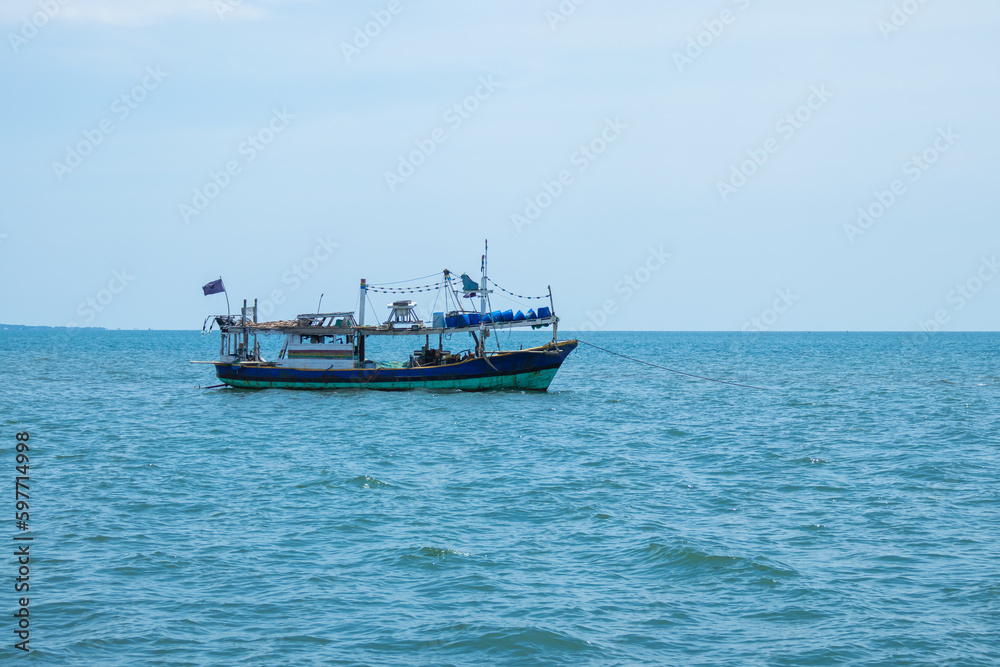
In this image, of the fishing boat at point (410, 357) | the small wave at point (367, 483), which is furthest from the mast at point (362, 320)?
the small wave at point (367, 483)

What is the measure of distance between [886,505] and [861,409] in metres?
24.5

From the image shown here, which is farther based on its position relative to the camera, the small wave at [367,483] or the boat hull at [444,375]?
the boat hull at [444,375]

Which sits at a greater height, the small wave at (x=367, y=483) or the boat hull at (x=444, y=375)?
the boat hull at (x=444, y=375)

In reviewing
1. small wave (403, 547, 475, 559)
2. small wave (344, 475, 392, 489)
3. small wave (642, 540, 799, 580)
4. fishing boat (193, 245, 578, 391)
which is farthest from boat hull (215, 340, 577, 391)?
small wave (642, 540, 799, 580)

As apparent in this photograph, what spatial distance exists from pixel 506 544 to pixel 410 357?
29836 mm

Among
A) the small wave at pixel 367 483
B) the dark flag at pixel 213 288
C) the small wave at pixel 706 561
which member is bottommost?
the small wave at pixel 706 561

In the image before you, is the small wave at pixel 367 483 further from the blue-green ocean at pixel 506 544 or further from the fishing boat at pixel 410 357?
the fishing boat at pixel 410 357

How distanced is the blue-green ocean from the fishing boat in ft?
32.8

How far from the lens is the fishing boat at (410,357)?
44.8 m

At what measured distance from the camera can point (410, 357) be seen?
4622 cm

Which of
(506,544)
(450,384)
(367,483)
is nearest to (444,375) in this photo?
(450,384)

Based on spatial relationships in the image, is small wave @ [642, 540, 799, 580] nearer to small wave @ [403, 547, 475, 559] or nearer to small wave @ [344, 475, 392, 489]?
small wave @ [403, 547, 475, 559]

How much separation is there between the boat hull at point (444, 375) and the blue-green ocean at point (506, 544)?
9885 millimetres

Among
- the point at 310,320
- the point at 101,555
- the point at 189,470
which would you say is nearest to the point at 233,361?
the point at 310,320
